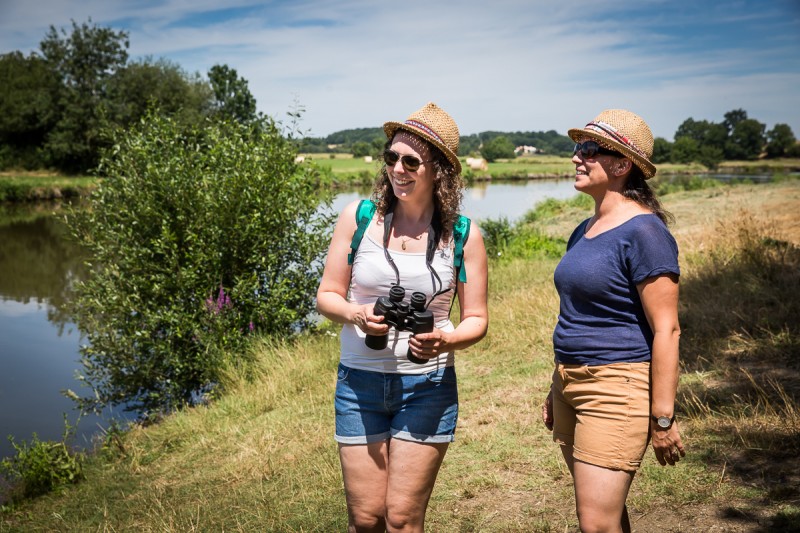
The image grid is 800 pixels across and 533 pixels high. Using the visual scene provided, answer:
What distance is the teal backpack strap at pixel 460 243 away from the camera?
2773mm

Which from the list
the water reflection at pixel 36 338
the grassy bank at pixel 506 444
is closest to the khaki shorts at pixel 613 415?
the grassy bank at pixel 506 444

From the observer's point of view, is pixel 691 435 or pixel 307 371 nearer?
pixel 691 435

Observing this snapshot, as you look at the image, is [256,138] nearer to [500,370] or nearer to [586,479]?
[500,370]

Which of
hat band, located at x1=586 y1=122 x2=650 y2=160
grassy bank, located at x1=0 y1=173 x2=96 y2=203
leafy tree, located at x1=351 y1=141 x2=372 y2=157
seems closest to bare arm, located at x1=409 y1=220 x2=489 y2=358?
hat band, located at x1=586 y1=122 x2=650 y2=160

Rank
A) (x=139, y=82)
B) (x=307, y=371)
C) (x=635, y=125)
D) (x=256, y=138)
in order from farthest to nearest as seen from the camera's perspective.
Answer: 1. (x=139, y=82)
2. (x=256, y=138)
3. (x=307, y=371)
4. (x=635, y=125)

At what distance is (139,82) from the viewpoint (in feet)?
169

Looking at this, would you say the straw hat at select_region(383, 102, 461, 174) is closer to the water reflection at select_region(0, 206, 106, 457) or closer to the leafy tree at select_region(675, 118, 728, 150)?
the water reflection at select_region(0, 206, 106, 457)

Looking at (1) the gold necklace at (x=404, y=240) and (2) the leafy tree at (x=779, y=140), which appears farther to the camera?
(2) the leafy tree at (x=779, y=140)

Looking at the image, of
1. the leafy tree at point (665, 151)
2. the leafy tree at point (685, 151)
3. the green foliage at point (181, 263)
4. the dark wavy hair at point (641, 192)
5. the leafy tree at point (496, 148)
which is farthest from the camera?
the leafy tree at point (685, 151)

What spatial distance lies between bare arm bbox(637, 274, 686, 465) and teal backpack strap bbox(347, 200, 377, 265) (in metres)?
1.11

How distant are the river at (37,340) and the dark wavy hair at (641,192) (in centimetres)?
73

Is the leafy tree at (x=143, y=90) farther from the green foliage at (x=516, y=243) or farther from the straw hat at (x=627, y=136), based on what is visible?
the straw hat at (x=627, y=136)

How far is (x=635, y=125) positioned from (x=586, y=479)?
1358 mm

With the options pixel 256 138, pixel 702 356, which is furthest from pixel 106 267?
pixel 702 356
